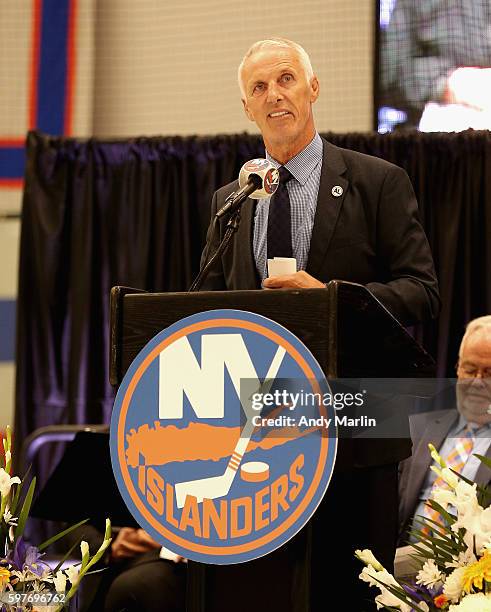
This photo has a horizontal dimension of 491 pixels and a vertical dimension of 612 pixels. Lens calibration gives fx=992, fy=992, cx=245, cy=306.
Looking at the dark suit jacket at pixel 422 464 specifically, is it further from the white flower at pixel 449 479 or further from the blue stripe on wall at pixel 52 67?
the blue stripe on wall at pixel 52 67

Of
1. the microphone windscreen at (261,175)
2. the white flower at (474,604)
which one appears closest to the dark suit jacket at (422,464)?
the microphone windscreen at (261,175)

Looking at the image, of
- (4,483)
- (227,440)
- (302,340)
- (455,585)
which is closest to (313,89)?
(302,340)

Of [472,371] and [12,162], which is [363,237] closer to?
[472,371]

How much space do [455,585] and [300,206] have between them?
0.86m

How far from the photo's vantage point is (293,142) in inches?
77.7

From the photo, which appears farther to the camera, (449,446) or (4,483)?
(449,446)

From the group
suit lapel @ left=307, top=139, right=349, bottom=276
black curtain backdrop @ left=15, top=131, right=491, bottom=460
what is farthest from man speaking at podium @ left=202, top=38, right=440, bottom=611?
black curtain backdrop @ left=15, top=131, right=491, bottom=460

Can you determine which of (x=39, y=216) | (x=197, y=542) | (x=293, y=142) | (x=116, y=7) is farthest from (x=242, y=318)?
(x=116, y=7)

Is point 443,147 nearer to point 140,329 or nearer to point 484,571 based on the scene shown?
point 140,329

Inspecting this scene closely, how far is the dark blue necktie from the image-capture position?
6.17 ft

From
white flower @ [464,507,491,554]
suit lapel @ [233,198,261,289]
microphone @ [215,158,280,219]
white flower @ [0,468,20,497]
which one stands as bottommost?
white flower @ [0,468,20,497]

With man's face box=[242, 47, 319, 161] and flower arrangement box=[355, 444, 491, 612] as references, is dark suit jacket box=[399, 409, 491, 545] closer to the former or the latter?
man's face box=[242, 47, 319, 161]

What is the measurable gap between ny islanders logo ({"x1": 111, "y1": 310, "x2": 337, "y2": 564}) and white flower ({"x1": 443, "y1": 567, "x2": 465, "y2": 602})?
0.21 meters

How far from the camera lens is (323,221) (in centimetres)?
185
